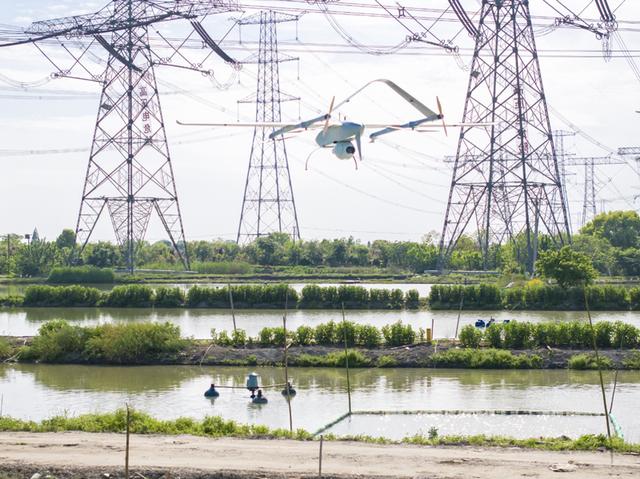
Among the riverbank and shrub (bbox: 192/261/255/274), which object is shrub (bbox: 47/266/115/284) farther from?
the riverbank

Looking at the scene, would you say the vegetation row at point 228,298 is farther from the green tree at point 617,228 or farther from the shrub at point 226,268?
the green tree at point 617,228

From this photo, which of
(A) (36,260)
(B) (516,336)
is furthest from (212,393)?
(A) (36,260)

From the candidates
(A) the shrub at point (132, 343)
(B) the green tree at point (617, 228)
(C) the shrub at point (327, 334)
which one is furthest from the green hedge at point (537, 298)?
(B) the green tree at point (617, 228)

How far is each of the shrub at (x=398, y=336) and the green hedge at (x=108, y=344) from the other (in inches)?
263

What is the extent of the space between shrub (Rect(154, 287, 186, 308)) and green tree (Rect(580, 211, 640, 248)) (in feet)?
174

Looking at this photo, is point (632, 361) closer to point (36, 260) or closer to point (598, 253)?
point (598, 253)

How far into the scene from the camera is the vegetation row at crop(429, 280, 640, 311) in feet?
164

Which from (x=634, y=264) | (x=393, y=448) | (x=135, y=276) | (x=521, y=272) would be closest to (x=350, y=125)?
(x=393, y=448)

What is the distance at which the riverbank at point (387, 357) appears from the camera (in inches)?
1171

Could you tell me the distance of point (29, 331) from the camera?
41.7 meters

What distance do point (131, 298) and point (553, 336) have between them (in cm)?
2958

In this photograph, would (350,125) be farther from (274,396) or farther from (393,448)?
(274,396)

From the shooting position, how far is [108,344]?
32.2 m

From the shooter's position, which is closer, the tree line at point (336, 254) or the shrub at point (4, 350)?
the shrub at point (4, 350)
